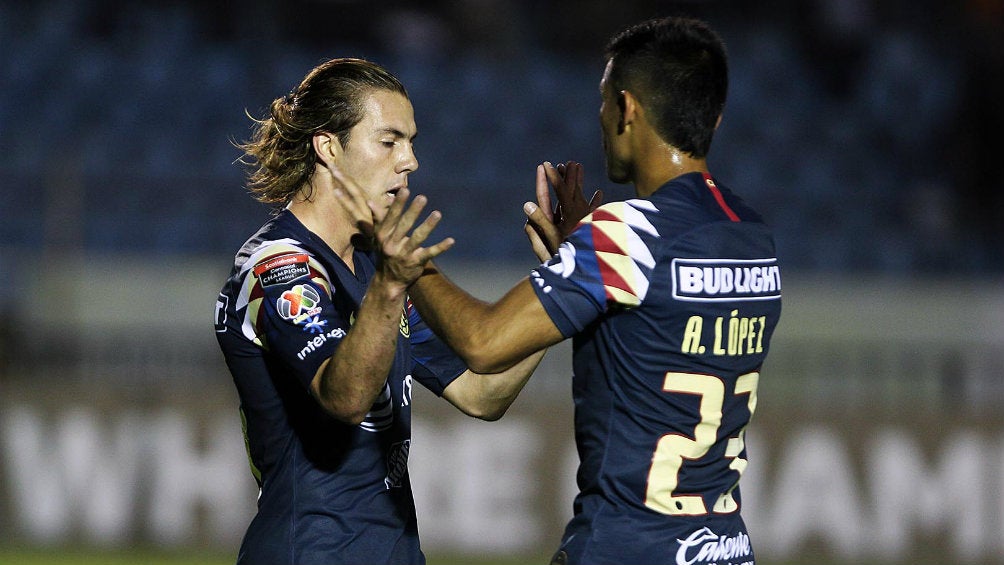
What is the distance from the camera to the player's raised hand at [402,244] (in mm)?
2912

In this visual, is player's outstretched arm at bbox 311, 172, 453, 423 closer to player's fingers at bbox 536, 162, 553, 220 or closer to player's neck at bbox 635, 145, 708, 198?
player's neck at bbox 635, 145, 708, 198

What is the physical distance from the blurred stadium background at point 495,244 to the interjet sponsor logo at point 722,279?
5395 mm

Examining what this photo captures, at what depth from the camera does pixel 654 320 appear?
3172mm

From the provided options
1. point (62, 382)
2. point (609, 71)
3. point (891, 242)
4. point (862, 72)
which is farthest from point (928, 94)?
point (609, 71)

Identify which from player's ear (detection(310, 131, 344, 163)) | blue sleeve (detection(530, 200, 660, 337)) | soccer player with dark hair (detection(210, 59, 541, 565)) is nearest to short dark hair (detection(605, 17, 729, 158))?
blue sleeve (detection(530, 200, 660, 337))

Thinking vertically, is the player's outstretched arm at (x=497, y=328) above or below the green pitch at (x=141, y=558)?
above

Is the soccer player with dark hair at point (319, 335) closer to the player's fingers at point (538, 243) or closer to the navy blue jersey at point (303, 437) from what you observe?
the navy blue jersey at point (303, 437)

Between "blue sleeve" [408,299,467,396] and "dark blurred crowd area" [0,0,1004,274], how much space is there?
6.63 m

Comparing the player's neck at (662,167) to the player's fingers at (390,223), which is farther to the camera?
the player's neck at (662,167)

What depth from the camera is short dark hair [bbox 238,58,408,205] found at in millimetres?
3514

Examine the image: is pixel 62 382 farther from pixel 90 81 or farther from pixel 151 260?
pixel 90 81

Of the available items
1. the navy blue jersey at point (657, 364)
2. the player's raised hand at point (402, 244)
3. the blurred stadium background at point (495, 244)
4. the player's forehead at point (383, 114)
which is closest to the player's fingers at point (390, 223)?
the player's raised hand at point (402, 244)

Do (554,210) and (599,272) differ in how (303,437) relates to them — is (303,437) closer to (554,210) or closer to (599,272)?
(599,272)

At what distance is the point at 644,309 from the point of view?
317 centimetres
